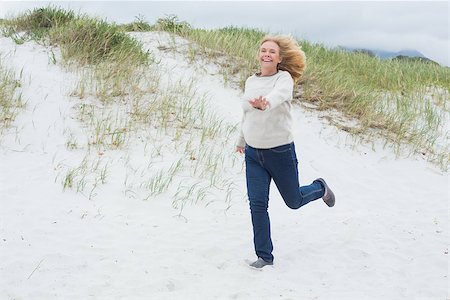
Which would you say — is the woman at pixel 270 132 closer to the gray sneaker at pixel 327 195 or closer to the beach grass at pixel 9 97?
the gray sneaker at pixel 327 195

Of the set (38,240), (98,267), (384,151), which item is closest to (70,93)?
(38,240)

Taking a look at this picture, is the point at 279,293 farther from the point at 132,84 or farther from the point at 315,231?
the point at 132,84

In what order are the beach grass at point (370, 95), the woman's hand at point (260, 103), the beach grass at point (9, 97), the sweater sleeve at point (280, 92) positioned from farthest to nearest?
the beach grass at point (370, 95) < the beach grass at point (9, 97) < the sweater sleeve at point (280, 92) < the woman's hand at point (260, 103)

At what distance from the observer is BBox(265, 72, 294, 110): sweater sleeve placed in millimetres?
3427

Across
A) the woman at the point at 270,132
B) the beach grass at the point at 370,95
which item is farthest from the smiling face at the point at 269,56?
the beach grass at the point at 370,95

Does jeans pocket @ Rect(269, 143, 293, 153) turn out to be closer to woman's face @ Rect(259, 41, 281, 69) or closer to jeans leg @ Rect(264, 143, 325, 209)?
jeans leg @ Rect(264, 143, 325, 209)

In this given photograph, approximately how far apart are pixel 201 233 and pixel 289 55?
1.97m

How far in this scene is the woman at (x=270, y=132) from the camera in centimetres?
377

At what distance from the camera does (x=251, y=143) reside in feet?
12.6

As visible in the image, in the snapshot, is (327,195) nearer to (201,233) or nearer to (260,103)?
(201,233)

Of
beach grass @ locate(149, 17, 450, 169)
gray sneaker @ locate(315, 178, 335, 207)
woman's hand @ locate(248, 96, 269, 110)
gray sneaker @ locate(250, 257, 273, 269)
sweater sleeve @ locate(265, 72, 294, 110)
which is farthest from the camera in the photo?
beach grass @ locate(149, 17, 450, 169)

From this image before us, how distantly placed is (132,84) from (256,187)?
467 centimetres

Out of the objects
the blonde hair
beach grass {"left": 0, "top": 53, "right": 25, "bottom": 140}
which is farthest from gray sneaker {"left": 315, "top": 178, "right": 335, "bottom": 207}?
beach grass {"left": 0, "top": 53, "right": 25, "bottom": 140}

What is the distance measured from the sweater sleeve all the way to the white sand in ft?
4.82
